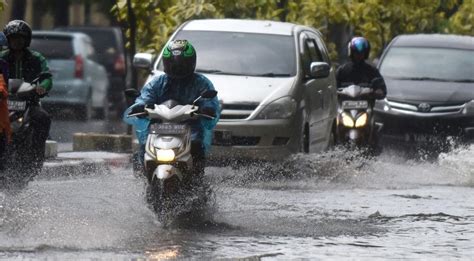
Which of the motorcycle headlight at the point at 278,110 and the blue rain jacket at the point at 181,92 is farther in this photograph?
the motorcycle headlight at the point at 278,110

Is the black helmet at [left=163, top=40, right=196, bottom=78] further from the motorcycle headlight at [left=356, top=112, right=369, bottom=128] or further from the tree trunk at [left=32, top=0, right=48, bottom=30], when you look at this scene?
the tree trunk at [left=32, top=0, right=48, bottom=30]

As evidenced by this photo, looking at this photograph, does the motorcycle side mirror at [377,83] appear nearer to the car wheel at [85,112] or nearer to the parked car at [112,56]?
the car wheel at [85,112]

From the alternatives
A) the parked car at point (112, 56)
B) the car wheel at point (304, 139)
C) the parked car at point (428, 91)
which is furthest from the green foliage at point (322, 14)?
the parked car at point (112, 56)

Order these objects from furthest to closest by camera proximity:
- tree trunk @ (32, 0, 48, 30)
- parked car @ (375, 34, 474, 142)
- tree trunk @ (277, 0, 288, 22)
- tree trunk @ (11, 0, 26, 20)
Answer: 1. tree trunk @ (32, 0, 48, 30)
2. tree trunk @ (11, 0, 26, 20)
3. tree trunk @ (277, 0, 288, 22)
4. parked car @ (375, 34, 474, 142)

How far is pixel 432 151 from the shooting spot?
21688 mm

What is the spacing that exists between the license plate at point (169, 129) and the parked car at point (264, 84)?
4.97 meters

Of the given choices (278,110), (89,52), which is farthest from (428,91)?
(89,52)

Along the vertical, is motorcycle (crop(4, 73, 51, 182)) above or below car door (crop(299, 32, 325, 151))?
above

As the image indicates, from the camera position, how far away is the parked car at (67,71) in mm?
32875

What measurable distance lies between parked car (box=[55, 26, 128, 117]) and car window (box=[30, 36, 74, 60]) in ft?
12.1

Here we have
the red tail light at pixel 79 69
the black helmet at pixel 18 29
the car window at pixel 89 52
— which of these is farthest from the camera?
the car window at pixel 89 52

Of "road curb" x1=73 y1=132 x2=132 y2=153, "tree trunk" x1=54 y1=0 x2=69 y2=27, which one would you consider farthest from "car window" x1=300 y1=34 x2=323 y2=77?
"tree trunk" x1=54 y1=0 x2=69 y2=27

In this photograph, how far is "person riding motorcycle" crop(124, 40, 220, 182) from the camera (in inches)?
495

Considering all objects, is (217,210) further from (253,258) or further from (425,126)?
(425,126)
